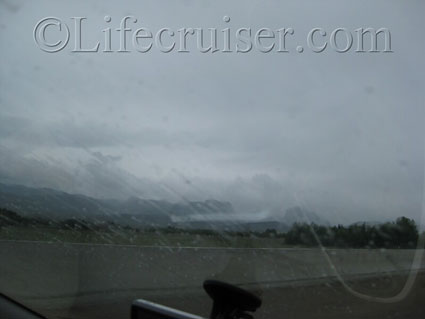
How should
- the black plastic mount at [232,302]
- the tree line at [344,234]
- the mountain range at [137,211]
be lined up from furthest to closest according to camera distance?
the mountain range at [137,211] → the tree line at [344,234] → the black plastic mount at [232,302]

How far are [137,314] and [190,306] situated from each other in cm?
173

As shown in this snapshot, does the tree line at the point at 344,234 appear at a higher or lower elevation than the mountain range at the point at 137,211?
lower

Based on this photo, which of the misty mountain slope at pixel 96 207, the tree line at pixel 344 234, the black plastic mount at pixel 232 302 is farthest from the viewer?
the misty mountain slope at pixel 96 207

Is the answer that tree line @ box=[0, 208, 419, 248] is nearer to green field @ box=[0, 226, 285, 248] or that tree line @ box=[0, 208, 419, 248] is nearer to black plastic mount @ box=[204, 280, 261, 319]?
green field @ box=[0, 226, 285, 248]

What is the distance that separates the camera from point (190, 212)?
443cm

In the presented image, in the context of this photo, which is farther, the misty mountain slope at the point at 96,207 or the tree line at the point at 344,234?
the misty mountain slope at the point at 96,207

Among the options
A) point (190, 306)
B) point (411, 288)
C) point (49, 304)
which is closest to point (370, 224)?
point (411, 288)

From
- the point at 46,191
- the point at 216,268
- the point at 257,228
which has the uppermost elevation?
the point at 46,191

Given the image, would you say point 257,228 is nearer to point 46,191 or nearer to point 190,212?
point 190,212

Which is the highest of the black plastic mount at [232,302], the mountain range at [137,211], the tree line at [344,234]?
the mountain range at [137,211]

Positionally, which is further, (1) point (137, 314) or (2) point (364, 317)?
(2) point (364, 317)

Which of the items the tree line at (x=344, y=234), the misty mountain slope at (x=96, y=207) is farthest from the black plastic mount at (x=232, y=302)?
the misty mountain slope at (x=96, y=207)

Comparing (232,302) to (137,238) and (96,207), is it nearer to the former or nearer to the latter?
(137,238)

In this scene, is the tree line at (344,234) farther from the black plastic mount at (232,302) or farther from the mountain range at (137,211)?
the black plastic mount at (232,302)
